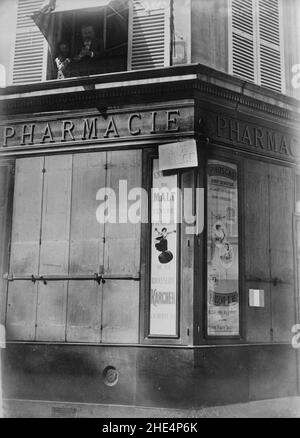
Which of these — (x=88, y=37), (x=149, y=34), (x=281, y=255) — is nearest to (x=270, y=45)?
(x=149, y=34)

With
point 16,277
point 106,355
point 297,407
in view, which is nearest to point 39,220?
point 16,277

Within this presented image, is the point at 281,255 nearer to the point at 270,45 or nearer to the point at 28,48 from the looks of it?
the point at 270,45

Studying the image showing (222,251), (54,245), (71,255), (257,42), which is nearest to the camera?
(222,251)

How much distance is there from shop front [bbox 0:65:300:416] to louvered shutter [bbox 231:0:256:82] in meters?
0.58

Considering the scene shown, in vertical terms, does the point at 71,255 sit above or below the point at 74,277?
above

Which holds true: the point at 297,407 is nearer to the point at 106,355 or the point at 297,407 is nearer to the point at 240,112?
the point at 106,355

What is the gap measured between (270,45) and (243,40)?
696mm

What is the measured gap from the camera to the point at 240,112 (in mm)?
9891

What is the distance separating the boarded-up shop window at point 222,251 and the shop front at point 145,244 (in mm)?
24

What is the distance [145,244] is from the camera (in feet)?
30.1
